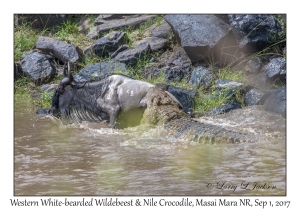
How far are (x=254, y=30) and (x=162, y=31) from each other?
7.90ft

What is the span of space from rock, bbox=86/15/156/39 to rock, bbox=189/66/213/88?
303 cm

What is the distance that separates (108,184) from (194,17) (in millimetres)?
6628

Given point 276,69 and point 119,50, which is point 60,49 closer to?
point 119,50

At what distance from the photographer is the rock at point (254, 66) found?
11016 millimetres

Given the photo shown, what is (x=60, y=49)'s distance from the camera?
1236 cm

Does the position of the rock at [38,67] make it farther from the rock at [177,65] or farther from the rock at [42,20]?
the rock at [177,65]

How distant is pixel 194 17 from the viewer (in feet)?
38.5

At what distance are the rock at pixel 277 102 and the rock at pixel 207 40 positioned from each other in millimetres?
2278

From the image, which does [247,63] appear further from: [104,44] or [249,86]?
[104,44]

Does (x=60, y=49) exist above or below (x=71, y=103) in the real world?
above

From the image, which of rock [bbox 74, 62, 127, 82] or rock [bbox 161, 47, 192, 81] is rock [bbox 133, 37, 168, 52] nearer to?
rock [bbox 161, 47, 192, 81]

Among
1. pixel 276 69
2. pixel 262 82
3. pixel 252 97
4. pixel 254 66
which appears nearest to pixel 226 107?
pixel 252 97

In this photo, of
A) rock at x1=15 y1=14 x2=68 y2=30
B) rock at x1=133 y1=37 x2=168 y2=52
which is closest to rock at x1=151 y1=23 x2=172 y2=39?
rock at x1=133 y1=37 x2=168 y2=52

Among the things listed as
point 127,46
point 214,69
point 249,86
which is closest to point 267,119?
point 249,86
